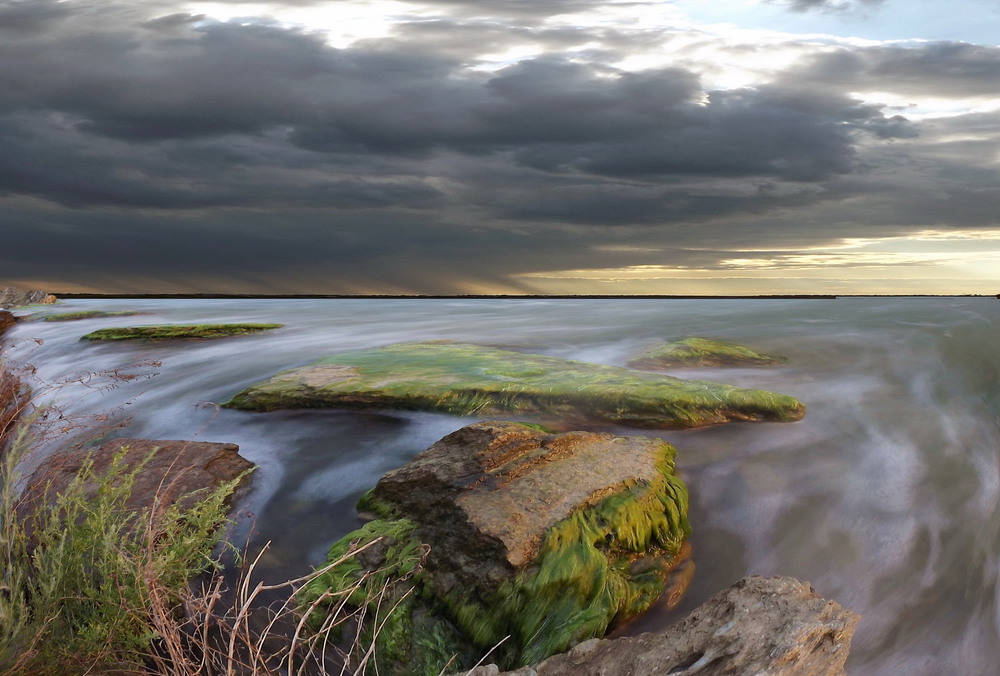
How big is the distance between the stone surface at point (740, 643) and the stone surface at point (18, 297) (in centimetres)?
4483

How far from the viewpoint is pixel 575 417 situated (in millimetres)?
8102

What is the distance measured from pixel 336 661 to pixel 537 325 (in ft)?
65.4

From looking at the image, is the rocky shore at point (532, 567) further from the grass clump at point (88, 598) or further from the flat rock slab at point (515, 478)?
the grass clump at point (88, 598)

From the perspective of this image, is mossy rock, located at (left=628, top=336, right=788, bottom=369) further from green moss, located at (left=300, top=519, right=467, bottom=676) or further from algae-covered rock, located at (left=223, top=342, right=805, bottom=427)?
green moss, located at (left=300, top=519, right=467, bottom=676)

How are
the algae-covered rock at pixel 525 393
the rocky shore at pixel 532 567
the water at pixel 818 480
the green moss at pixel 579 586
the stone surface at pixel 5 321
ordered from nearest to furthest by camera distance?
the rocky shore at pixel 532 567
the green moss at pixel 579 586
the water at pixel 818 480
the algae-covered rock at pixel 525 393
the stone surface at pixel 5 321

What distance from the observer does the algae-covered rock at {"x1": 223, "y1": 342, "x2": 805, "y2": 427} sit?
26.8 ft

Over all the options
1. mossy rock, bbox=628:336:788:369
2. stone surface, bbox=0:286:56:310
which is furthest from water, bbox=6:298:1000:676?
stone surface, bbox=0:286:56:310

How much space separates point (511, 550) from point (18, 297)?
152 feet

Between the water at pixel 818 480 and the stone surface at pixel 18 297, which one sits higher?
the stone surface at pixel 18 297

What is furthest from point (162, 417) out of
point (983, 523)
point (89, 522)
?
point (983, 523)

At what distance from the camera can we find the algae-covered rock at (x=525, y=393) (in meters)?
8.18

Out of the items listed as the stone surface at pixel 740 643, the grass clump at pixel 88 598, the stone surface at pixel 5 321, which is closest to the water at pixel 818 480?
the stone surface at pixel 740 643

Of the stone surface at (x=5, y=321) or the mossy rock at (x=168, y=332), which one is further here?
the stone surface at (x=5, y=321)

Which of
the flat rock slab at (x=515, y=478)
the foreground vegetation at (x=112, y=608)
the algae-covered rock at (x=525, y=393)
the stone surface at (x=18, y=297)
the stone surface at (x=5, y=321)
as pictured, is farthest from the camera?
the stone surface at (x=18, y=297)
